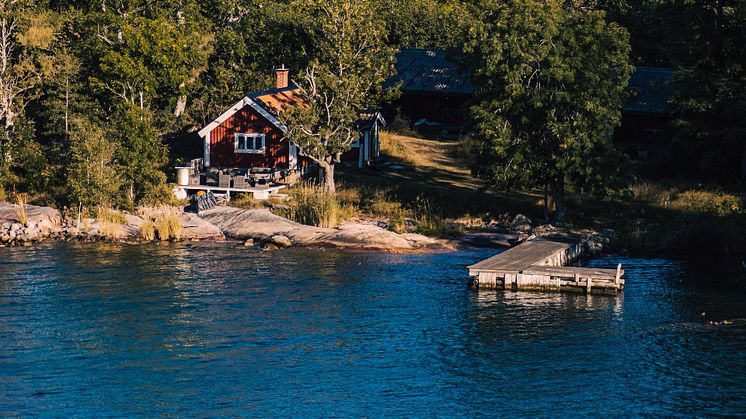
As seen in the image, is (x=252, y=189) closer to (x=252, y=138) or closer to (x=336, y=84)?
(x=252, y=138)

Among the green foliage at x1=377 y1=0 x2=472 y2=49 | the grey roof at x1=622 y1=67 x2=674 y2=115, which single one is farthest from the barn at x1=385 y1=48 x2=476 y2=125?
the grey roof at x1=622 y1=67 x2=674 y2=115

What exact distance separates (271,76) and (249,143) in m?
13.2

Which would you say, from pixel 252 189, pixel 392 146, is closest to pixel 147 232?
pixel 252 189

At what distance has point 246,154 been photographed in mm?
61438

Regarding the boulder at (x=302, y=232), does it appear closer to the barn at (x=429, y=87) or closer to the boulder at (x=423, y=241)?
the boulder at (x=423, y=241)

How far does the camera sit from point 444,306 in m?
40.5

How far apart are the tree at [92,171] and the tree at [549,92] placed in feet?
62.1

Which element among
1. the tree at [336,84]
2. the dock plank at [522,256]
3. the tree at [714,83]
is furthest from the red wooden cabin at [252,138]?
the tree at [714,83]

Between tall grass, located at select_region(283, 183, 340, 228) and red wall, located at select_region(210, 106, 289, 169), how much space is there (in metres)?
5.95

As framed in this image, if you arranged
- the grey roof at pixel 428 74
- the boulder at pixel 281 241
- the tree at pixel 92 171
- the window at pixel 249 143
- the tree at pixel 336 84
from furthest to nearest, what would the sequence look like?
1. the grey roof at pixel 428 74
2. the window at pixel 249 143
3. the tree at pixel 336 84
4. the tree at pixel 92 171
5. the boulder at pixel 281 241

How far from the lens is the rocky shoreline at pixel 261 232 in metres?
50.8

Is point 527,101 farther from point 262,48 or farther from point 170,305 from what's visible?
point 262,48

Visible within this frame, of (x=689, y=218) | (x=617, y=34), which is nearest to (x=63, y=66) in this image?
(x=617, y=34)

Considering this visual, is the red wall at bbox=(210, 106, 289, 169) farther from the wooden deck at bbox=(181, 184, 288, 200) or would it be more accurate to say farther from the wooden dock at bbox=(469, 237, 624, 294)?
the wooden dock at bbox=(469, 237, 624, 294)
